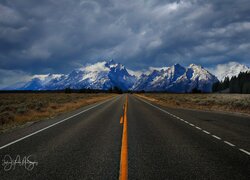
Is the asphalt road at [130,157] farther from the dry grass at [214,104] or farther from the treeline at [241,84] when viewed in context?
the treeline at [241,84]

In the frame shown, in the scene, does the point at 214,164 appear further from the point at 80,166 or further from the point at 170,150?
the point at 80,166

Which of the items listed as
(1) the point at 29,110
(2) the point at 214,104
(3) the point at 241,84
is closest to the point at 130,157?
(1) the point at 29,110

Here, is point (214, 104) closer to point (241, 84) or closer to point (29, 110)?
point (29, 110)

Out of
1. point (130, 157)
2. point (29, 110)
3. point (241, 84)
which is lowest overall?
point (29, 110)

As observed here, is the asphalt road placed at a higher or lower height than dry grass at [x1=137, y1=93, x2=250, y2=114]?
lower

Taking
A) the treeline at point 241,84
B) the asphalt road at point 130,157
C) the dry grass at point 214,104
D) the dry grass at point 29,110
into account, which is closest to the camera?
the asphalt road at point 130,157

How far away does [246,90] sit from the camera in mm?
129875

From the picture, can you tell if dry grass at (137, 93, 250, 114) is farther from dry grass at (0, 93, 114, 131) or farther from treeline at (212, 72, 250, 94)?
treeline at (212, 72, 250, 94)

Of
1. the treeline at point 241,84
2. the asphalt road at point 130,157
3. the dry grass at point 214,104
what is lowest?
the asphalt road at point 130,157

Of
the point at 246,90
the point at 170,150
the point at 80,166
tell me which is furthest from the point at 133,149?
the point at 246,90

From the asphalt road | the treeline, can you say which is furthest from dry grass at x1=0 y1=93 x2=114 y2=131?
the treeline

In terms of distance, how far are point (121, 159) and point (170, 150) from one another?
75.7 inches

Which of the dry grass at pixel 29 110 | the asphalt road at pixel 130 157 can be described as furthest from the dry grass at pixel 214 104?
the asphalt road at pixel 130 157

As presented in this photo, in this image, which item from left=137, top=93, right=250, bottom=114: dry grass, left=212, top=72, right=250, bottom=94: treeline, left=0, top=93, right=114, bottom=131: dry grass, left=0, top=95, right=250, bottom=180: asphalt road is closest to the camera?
left=0, top=95, right=250, bottom=180: asphalt road
